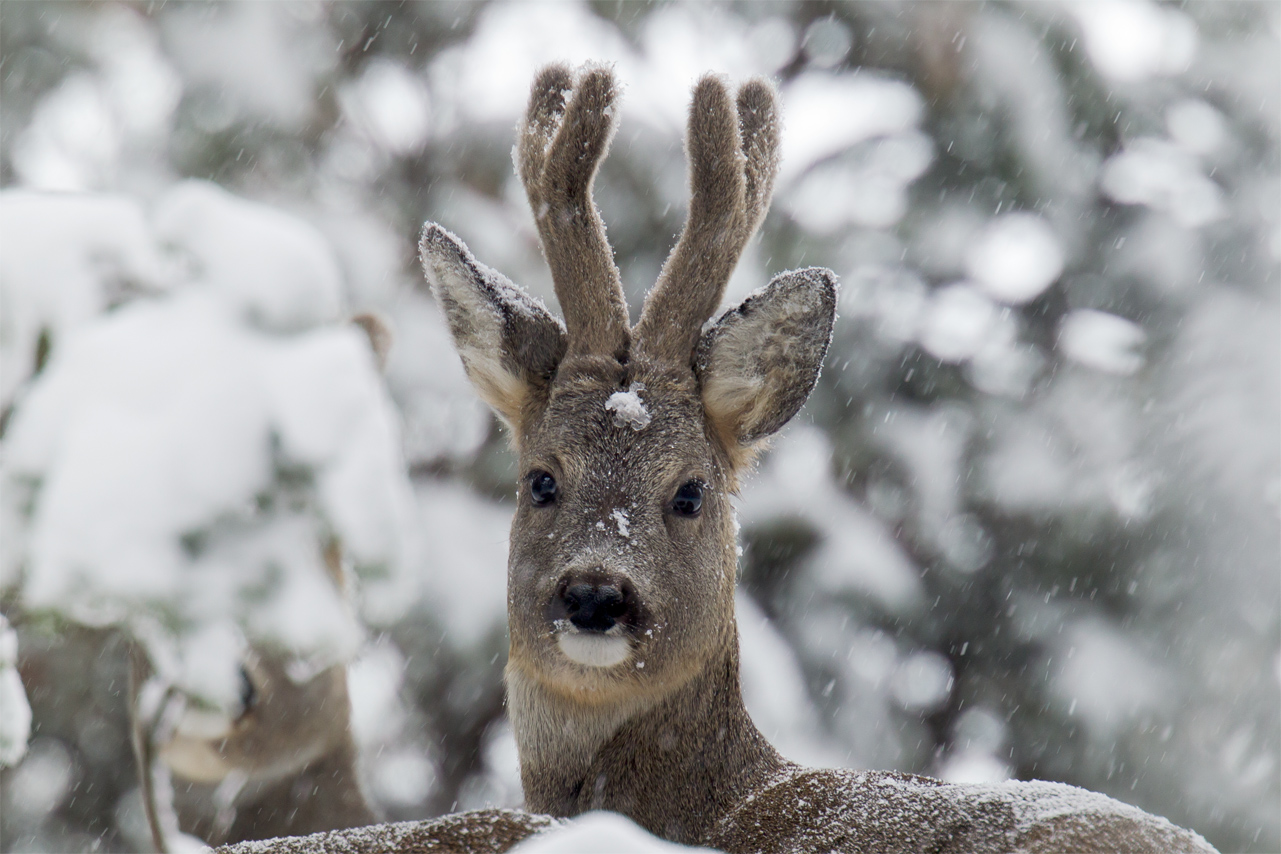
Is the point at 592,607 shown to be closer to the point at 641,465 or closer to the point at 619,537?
the point at 619,537

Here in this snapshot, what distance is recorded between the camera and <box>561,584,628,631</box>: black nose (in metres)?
2.89

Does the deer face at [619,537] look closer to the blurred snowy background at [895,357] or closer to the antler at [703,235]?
the antler at [703,235]

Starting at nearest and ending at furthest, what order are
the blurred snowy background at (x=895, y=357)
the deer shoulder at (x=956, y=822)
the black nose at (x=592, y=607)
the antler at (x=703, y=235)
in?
the deer shoulder at (x=956, y=822)
the black nose at (x=592, y=607)
the antler at (x=703, y=235)
the blurred snowy background at (x=895, y=357)

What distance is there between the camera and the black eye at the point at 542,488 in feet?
→ 10.5

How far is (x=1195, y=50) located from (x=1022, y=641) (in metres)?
3.61

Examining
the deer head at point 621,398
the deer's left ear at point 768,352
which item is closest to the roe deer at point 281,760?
the deer head at point 621,398

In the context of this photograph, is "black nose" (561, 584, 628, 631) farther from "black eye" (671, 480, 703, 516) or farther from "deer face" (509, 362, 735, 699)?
"black eye" (671, 480, 703, 516)

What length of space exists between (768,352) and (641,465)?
0.45 m

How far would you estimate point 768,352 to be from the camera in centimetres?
332

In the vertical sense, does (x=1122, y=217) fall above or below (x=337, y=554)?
above

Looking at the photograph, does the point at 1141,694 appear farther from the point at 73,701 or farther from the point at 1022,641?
the point at 73,701

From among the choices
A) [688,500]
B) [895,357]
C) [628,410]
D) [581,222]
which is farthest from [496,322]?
[895,357]

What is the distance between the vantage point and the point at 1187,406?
7195 mm

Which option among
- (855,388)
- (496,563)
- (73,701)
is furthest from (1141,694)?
(73,701)
